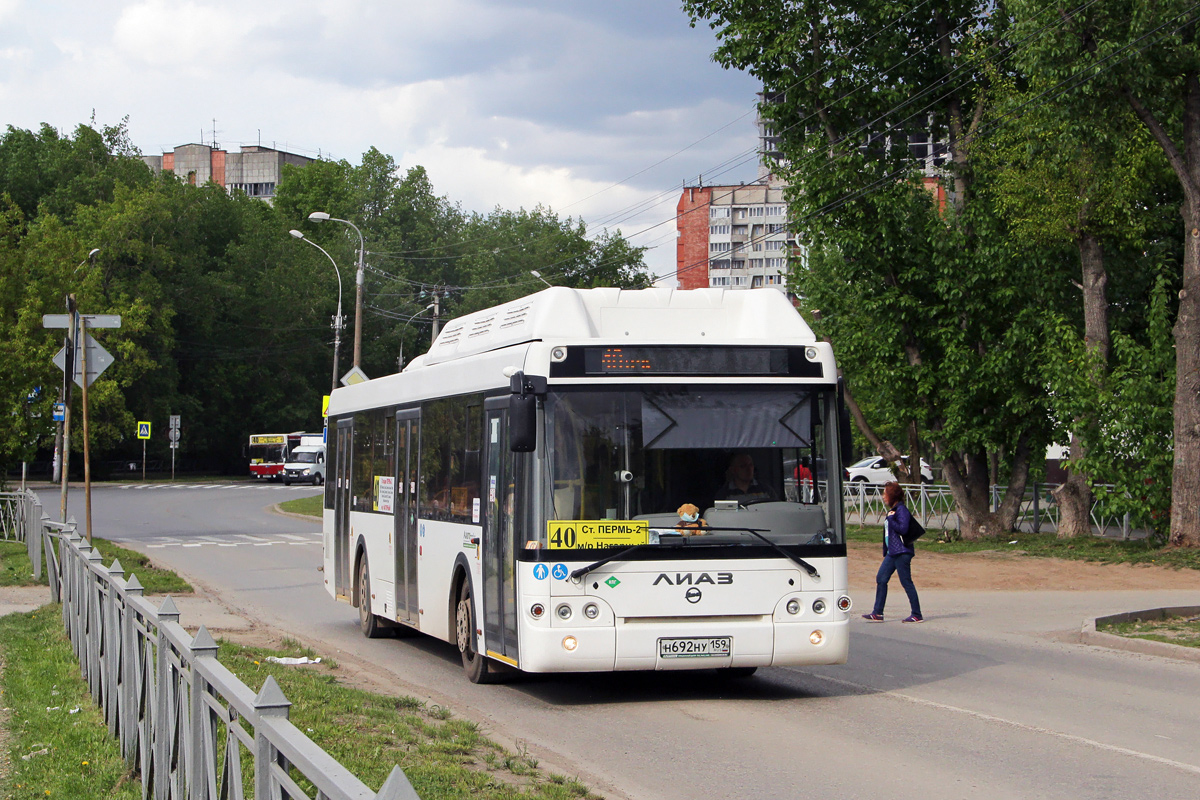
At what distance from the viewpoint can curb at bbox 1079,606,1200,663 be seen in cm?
1331

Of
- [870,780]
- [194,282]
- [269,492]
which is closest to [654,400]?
[870,780]

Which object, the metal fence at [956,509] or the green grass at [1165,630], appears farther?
the metal fence at [956,509]

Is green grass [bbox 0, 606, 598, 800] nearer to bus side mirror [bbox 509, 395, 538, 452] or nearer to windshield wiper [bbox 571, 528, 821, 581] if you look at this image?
windshield wiper [bbox 571, 528, 821, 581]

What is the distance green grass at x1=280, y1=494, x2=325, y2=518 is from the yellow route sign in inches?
1260

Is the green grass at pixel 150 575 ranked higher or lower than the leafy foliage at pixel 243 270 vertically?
lower

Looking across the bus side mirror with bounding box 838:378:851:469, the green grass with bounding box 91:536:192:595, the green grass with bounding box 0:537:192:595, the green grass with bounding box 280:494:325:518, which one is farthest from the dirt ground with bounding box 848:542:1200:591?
the green grass with bounding box 280:494:325:518

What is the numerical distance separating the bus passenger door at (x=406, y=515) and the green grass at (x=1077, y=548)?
15.8 meters

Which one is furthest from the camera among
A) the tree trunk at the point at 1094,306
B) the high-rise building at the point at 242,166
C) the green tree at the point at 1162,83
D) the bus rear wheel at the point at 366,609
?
the high-rise building at the point at 242,166

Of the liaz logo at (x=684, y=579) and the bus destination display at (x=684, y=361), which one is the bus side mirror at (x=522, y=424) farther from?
the liaz logo at (x=684, y=579)

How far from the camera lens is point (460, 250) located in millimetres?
89500

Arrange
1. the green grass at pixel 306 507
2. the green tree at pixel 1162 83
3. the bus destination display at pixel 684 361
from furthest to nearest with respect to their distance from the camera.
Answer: the green grass at pixel 306 507, the green tree at pixel 1162 83, the bus destination display at pixel 684 361

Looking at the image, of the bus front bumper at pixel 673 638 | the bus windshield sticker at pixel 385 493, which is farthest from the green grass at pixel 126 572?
the bus front bumper at pixel 673 638

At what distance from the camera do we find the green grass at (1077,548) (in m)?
24.1

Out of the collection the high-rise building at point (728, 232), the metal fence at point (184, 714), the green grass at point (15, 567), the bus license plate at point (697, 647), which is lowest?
the green grass at point (15, 567)
